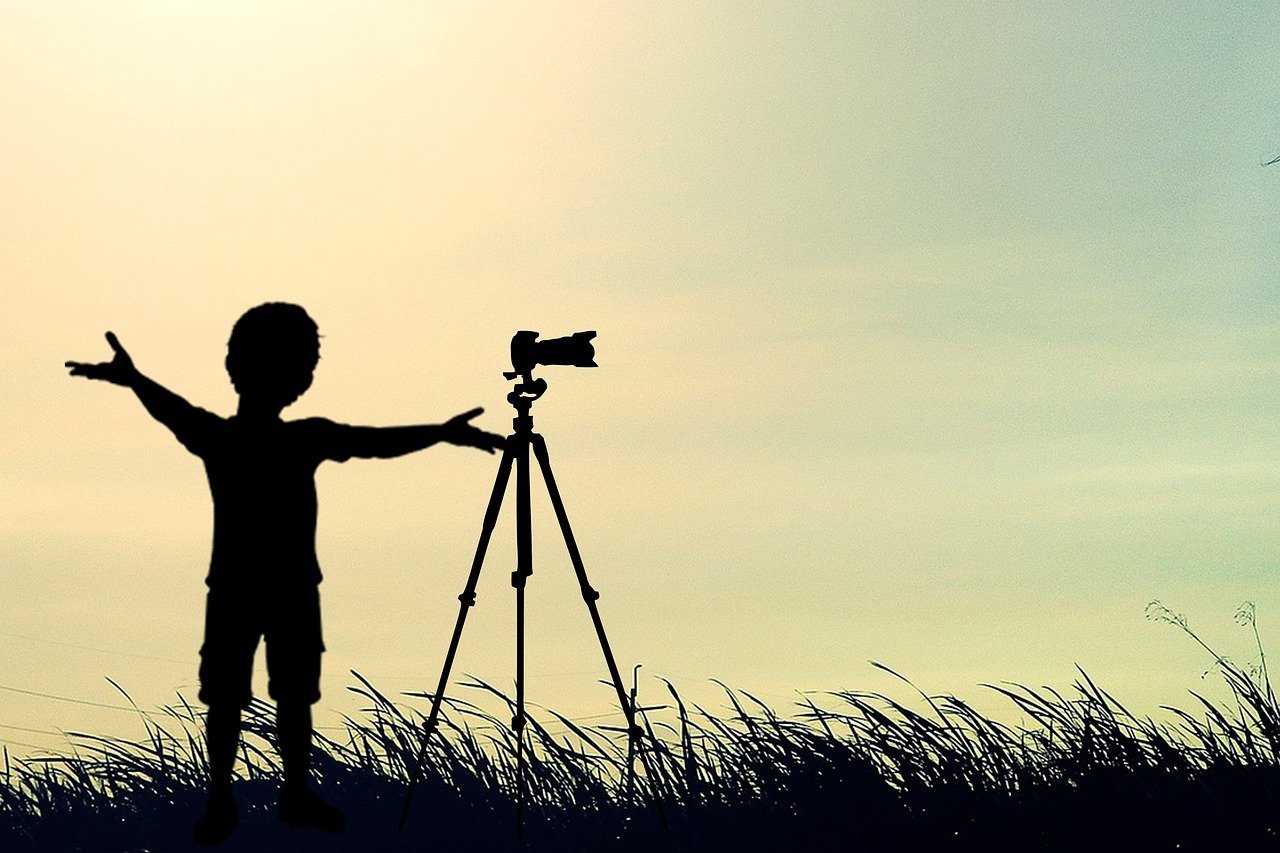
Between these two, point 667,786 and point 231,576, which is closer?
point 231,576

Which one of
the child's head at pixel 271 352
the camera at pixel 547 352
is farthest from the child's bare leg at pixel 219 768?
the camera at pixel 547 352

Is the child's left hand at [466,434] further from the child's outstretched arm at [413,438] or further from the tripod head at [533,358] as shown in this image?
the tripod head at [533,358]

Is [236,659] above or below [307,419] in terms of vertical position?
below

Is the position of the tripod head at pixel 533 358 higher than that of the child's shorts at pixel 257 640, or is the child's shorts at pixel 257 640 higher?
the tripod head at pixel 533 358

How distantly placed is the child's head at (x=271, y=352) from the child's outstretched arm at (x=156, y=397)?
0.78 feet

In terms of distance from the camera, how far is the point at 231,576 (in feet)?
22.6

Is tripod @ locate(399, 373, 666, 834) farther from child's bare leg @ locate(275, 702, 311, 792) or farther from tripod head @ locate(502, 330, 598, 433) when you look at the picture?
child's bare leg @ locate(275, 702, 311, 792)

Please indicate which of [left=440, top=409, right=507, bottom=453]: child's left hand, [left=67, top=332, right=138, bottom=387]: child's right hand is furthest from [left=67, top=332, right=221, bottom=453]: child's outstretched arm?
[left=440, top=409, right=507, bottom=453]: child's left hand

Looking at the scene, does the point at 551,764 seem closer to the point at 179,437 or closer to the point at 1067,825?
the point at 1067,825

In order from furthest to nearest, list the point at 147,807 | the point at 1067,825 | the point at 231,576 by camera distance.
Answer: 1. the point at 147,807
2. the point at 1067,825
3. the point at 231,576

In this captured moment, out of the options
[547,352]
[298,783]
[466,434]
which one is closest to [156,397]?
[466,434]

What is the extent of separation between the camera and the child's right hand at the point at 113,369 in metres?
6.89

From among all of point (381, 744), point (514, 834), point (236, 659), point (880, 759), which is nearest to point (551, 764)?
point (514, 834)

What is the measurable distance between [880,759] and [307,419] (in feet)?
16.6
